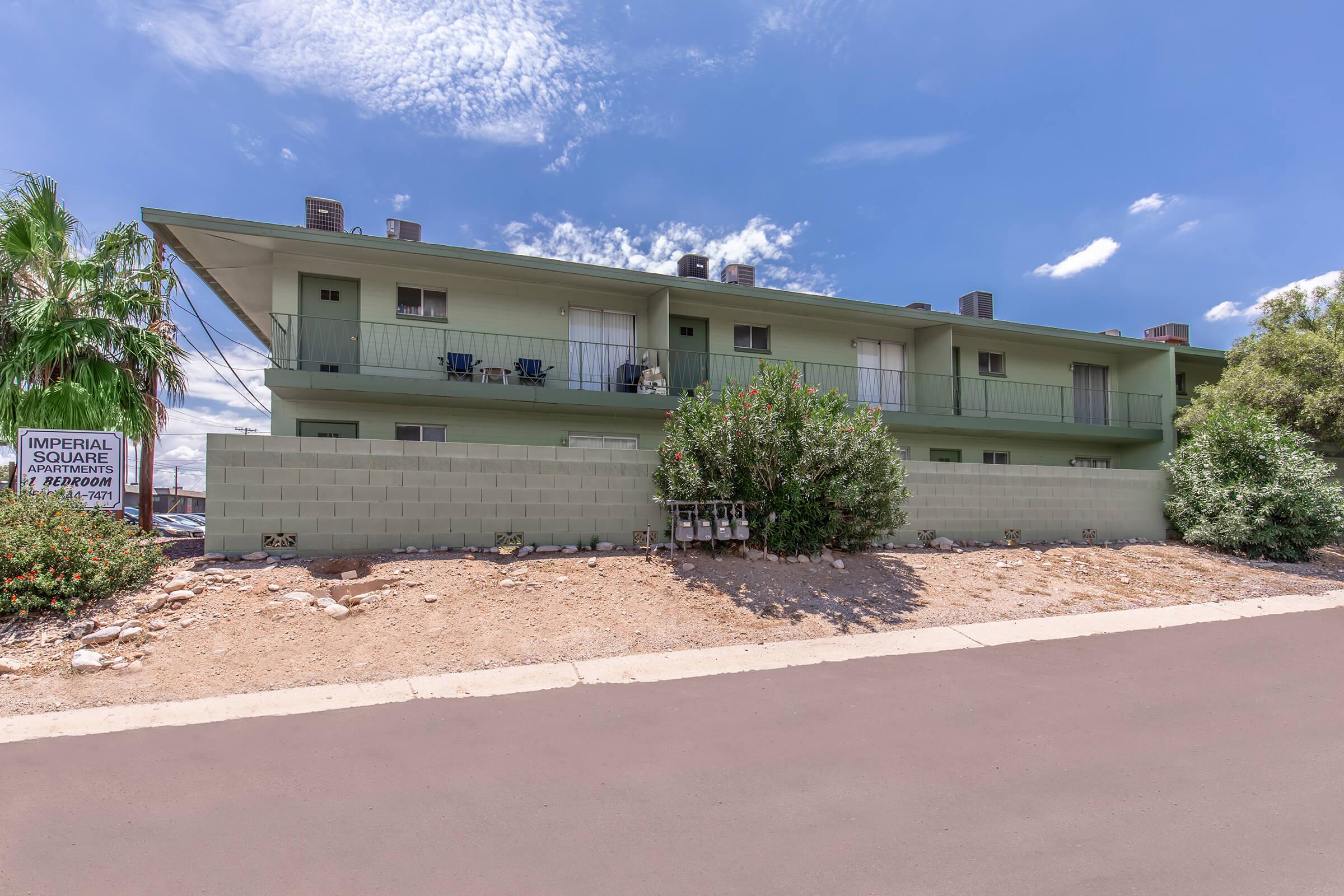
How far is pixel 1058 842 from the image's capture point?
338 cm

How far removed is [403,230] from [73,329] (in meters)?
5.83

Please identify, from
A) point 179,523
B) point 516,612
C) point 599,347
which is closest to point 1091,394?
point 599,347

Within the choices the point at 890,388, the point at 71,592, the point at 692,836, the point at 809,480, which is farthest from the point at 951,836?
the point at 890,388

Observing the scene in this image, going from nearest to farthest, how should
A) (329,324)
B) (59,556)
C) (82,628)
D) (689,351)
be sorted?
1. (82,628)
2. (59,556)
3. (329,324)
4. (689,351)

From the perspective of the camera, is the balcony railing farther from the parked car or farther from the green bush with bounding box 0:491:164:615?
the green bush with bounding box 0:491:164:615

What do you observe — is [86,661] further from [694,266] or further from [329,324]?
[694,266]

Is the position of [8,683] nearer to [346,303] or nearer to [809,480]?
[809,480]

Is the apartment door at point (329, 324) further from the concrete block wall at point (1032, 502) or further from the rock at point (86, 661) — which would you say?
the concrete block wall at point (1032, 502)

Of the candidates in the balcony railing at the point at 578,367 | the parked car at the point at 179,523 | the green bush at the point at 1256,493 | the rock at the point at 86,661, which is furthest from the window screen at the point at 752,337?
the rock at the point at 86,661

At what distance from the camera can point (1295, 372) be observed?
15672mm

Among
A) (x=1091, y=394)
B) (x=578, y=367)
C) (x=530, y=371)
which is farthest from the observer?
(x=1091, y=394)

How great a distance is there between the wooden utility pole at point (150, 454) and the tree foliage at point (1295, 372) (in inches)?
804

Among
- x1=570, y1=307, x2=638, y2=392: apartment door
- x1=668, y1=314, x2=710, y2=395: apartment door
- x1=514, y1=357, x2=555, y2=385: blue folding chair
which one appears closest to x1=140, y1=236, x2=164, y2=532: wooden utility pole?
x1=514, y1=357, x2=555, y2=385: blue folding chair

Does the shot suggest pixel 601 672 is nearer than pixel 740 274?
Yes
